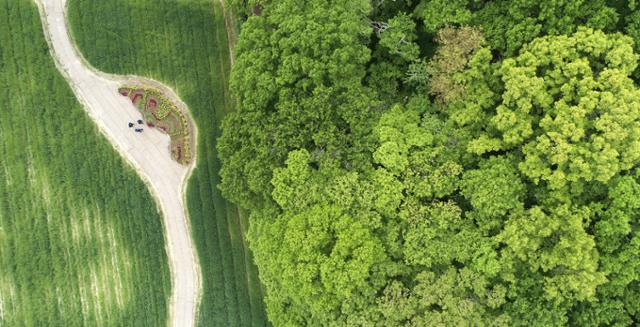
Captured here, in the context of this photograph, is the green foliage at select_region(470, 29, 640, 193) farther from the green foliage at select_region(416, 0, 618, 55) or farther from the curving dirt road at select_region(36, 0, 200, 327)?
the curving dirt road at select_region(36, 0, 200, 327)

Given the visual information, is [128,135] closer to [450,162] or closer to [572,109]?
[450,162]

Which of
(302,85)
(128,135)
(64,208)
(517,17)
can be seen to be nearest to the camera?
(517,17)

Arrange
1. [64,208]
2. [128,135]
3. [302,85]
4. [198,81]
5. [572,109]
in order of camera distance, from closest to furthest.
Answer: [572,109] → [302,85] → [64,208] → [128,135] → [198,81]

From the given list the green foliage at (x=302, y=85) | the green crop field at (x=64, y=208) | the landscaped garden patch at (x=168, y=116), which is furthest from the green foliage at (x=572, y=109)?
the green crop field at (x=64, y=208)

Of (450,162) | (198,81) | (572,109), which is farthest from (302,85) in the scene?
(572,109)

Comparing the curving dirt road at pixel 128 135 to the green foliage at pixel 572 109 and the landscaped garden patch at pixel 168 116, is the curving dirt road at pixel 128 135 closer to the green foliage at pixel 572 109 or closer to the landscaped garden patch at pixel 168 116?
the landscaped garden patch at pixel 168 116

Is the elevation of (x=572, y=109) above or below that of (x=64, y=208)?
above

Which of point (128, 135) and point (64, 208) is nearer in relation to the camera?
point (64, 208)

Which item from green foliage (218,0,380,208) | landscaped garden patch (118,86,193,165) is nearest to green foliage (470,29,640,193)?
green foliage (218,0,380,208)
